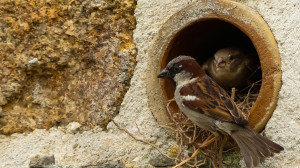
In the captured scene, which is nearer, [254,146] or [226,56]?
[254,146]

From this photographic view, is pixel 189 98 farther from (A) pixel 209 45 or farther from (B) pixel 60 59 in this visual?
(A) pixel 209 45

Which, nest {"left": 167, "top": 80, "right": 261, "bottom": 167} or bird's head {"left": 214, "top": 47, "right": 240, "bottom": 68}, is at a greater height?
bird's head {"left": 214, "top": 47, "right": 240, "bottom": 68}

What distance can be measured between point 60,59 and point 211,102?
2.54 ft

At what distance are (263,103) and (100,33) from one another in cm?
88

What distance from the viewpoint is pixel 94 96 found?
7.78ft

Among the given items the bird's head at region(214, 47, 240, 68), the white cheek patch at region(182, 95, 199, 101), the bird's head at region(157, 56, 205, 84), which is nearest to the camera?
the white cheek patch at region(182, 95, 199, 101)

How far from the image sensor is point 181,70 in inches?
92.7

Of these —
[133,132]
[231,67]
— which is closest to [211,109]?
[133,132]

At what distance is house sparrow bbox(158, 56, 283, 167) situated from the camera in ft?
6.14

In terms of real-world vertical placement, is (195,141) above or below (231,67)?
below

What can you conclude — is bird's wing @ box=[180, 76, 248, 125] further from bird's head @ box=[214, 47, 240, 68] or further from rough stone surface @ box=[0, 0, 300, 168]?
bird's head @ box=[214, 47, 240, 68]

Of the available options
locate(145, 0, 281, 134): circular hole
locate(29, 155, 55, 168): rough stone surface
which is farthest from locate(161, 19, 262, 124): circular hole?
locate(29, 155, 55, 168): rough stone surface

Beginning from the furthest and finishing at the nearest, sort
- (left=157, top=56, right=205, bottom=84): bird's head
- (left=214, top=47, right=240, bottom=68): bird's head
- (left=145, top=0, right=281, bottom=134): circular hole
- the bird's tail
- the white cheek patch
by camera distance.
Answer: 1. (left=214, top=47, right=240, bottom=68): bird's head
2. (left=157, top=56, right=205, bottom=84): bird's head
3. the white cheek patch
4. (left=145, top=0, right=281, bottom=134): circular hole
5. the bird's tail

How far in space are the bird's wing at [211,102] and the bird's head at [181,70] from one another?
0.07m
